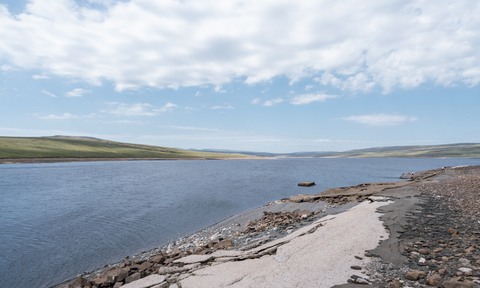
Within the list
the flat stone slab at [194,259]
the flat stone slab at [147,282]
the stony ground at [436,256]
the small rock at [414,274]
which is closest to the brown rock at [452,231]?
the stony ground at [436,256]

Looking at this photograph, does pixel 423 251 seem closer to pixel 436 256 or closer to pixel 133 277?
pixel 436 256

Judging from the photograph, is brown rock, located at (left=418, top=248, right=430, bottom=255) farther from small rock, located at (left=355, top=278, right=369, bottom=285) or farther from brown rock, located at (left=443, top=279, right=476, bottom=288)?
small rock, located at (left=355, top=278, right=369, bottom=285)

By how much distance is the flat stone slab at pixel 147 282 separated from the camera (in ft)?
29.9

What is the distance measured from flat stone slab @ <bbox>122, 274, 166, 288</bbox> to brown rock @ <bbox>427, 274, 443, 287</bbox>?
28.8 feet

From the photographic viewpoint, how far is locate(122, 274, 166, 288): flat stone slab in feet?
29.9

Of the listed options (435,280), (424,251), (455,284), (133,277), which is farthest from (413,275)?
(133,277)

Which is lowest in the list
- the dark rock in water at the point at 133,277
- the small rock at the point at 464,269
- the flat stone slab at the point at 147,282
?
the dark rock in water at the point at 133,277

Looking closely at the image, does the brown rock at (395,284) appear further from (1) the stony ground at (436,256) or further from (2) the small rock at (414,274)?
(2) the small rock at (414,274)

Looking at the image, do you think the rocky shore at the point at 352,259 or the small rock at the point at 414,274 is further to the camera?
the rocky shore at the point at 352,259

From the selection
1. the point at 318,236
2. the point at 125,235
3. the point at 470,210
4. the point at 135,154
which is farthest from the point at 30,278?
the point at 135,154

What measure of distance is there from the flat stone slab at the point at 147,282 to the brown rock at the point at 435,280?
8.78 metres

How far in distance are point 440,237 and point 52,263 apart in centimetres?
2154

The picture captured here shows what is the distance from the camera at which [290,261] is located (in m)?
9.05

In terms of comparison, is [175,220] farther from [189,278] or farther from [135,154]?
[135,154]
